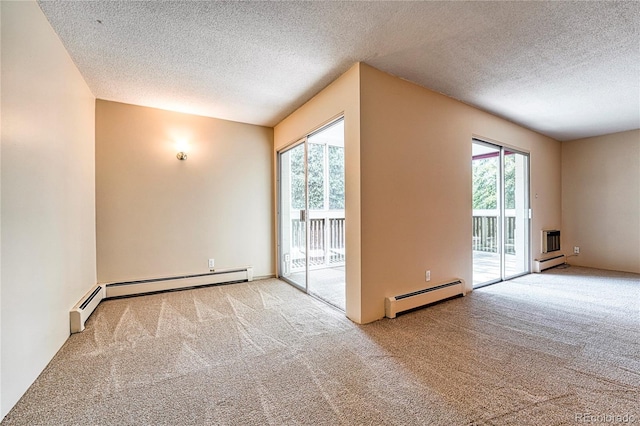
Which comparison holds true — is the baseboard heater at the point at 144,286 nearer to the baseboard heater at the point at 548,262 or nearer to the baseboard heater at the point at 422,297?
the baseboard heater at the point at 422,297

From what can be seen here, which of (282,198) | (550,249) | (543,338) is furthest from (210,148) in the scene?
(550,249)

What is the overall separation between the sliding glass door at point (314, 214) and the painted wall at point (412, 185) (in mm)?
532

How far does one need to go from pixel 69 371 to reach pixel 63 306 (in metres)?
0.67

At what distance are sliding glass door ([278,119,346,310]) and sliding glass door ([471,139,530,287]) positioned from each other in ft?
7.53

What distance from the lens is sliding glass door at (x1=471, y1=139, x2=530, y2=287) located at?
422cm

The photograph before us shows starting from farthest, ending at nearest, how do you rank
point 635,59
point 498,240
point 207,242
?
point 498,240 → point 207,242 → point 635,59

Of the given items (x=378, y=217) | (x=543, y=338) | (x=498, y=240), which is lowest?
(x=543, y=338)

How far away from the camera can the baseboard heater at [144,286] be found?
2445mm

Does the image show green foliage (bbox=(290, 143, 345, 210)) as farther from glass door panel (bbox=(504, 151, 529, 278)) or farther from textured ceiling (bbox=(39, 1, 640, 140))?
glass door panel (bbox=(504, 151, 529, 278))

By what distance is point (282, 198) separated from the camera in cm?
445

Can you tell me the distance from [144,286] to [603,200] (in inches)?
316

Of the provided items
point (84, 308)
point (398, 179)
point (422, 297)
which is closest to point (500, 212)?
point (422, 297)

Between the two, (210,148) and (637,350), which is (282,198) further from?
(637,350)

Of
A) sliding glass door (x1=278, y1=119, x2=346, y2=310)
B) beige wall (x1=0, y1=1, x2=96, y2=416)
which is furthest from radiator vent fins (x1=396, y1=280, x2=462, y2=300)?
beige wall (x1=0, y1=1, x2=96, y2=416)
